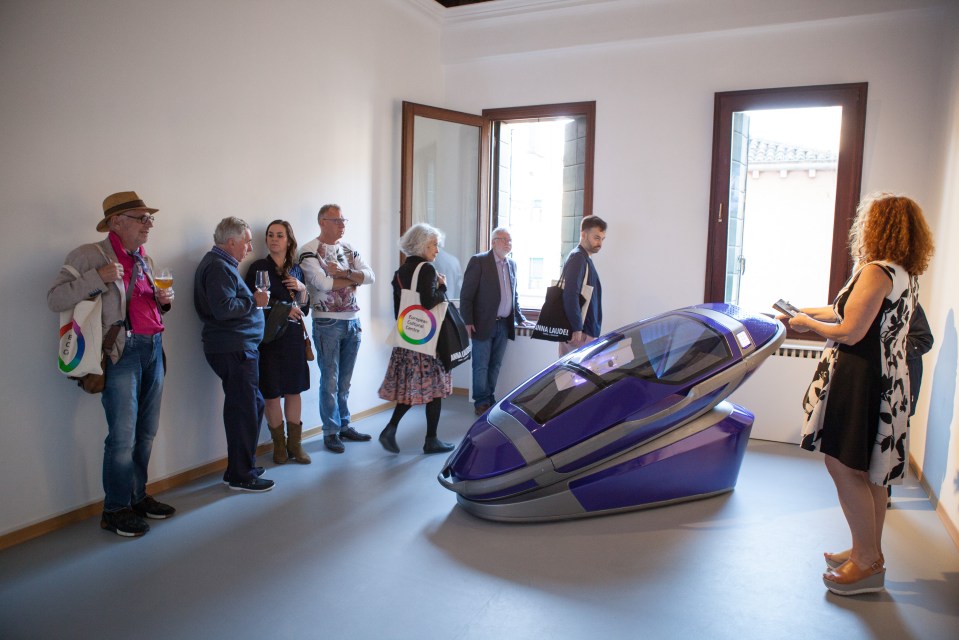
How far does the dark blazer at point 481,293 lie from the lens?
5.07 metres

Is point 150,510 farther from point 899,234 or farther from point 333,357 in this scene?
point 899,234

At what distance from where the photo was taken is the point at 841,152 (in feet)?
14.9

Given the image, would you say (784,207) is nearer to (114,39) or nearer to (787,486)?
(787,486)

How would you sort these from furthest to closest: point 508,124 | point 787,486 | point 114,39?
point 508,124
point 787,486
point 114,39

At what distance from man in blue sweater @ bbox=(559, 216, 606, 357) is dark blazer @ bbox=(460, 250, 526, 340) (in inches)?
26.0

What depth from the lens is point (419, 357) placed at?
3.96 meters

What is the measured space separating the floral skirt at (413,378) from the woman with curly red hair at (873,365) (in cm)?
217

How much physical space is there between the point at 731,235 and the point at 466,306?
2.11 m

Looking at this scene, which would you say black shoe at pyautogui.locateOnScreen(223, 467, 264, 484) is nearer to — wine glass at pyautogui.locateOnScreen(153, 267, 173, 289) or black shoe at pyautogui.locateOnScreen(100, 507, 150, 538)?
black shoe at pyautogui.locateOnScreen(100, 507, 150, 538)

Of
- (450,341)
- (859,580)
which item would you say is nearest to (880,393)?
(859,580)

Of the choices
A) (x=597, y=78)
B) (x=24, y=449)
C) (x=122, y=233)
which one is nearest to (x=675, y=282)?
(x=597, y=78)

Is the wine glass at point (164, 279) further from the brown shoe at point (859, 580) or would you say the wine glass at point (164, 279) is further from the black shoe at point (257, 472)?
the brown shoe at point (859, 580)

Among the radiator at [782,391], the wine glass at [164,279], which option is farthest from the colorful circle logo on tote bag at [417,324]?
the radiator at [782,391]

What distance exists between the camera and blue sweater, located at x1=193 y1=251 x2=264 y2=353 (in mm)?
3307
